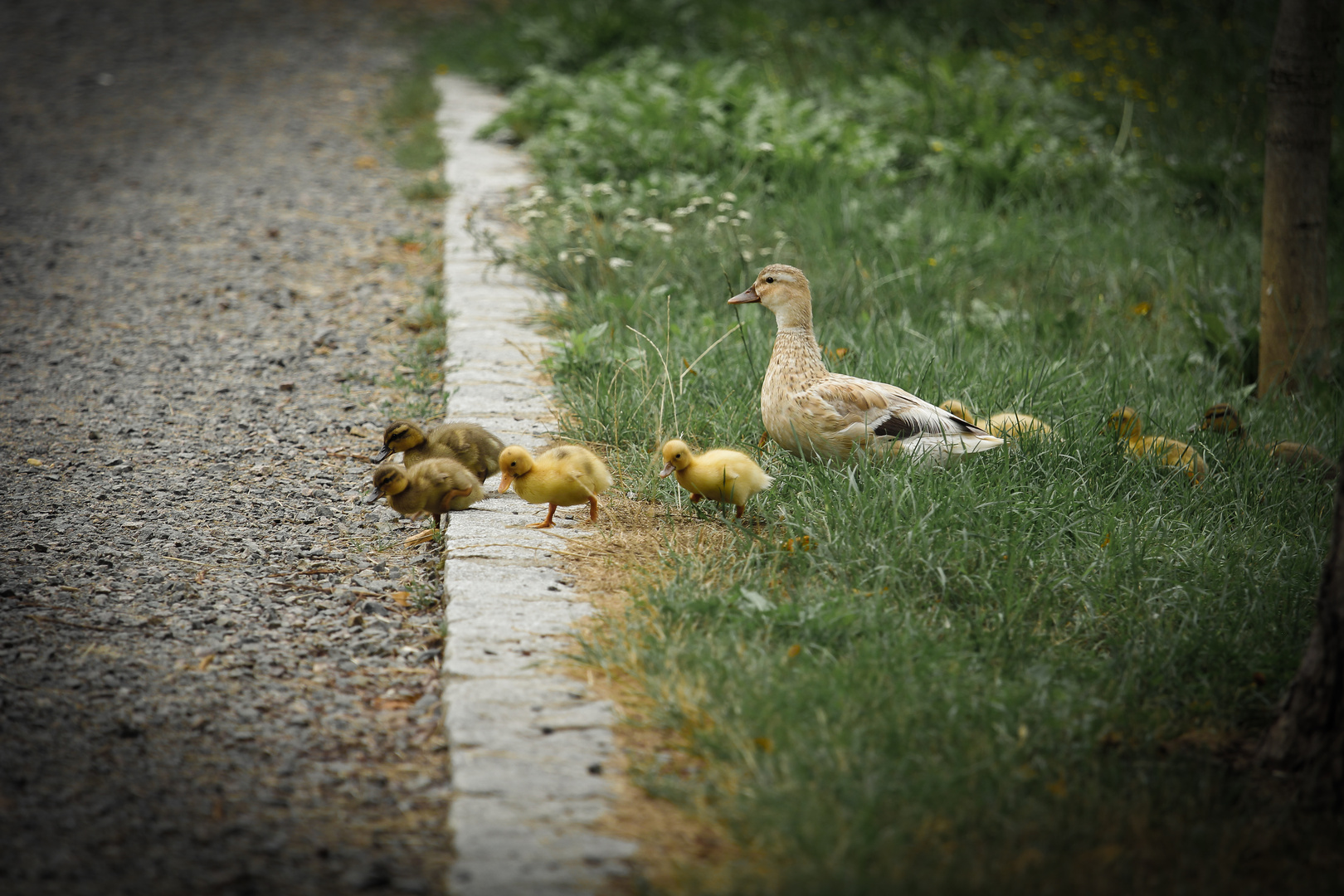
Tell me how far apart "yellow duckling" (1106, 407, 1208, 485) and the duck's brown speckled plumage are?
2.10ft

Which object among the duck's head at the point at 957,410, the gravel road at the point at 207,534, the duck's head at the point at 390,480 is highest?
the duck's head at the point at 957,410

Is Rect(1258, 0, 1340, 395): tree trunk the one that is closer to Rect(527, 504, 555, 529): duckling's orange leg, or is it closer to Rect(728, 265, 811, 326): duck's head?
Rect(728, 265, 811, 326): duck's head

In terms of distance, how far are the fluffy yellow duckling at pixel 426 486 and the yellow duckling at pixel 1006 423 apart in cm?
196

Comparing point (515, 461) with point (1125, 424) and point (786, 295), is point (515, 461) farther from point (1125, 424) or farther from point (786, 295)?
point (1125, 424)

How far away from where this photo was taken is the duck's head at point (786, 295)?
4547 millimetres

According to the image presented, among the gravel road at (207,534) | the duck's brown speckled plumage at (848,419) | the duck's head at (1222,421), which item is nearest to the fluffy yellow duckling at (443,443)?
the gravel road at (207,534)

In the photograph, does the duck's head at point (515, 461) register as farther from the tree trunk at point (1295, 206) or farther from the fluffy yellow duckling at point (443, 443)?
the tree trunk at point (1295, 206)

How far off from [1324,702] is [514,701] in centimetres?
211

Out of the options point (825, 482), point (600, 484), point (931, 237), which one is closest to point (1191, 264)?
point (931, 237)

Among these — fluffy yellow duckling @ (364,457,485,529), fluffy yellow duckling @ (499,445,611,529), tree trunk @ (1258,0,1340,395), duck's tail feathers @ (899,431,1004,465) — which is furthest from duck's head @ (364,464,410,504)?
tree trunk @ (1258,0,1340,395)

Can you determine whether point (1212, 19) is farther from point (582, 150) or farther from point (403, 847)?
point (403, 847)

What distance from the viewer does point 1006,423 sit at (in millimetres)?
4586

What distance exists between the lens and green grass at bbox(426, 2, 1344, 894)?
8.89 ft

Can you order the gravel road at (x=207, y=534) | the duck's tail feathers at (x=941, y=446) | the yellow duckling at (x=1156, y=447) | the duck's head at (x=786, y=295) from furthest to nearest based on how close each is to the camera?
the duck's head at (x=786, y=295)
the yellow duckling at (x=1156, y=447)
the duck's tail feathers at (x=941, y=446)
the gravel road at (x=207, y=534)
